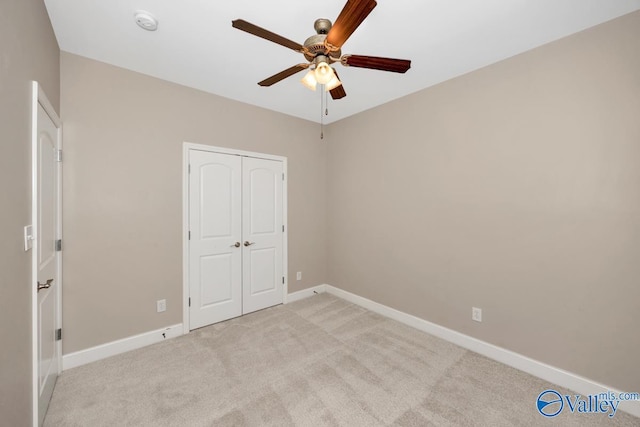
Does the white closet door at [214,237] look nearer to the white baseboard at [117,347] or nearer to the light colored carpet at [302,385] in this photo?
the white baseboard at [117,347]

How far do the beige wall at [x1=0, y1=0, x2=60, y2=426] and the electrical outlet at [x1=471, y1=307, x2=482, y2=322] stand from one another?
10.4 feet

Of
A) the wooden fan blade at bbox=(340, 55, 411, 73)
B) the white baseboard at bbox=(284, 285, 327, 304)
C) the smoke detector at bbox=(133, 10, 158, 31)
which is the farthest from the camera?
the white baseboard at bbox=(284, 285, 327, 304)

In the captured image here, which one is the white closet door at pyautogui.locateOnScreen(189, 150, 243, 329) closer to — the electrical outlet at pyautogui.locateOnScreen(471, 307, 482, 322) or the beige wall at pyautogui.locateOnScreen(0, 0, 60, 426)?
the beige wall at pyautogui.locateOnScreen(0, 0, 60, 426)

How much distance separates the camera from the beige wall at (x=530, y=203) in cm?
176

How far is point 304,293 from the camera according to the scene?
3.84 meters

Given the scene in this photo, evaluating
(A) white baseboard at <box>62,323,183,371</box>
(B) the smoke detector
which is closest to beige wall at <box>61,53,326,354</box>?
(A) white baseboard at <box>62,323,183,371</box>

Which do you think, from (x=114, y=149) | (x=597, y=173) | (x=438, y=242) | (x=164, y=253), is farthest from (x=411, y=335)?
(x=114, y=149)

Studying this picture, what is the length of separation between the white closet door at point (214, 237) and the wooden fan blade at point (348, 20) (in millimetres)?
2047

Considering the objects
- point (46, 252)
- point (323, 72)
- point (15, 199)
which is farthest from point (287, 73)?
point (46, 252)

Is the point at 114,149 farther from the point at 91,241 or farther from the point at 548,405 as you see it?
the point at 548,405

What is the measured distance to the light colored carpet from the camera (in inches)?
66.4

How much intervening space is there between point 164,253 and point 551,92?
3869mm

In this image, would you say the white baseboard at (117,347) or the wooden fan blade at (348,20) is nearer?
the wooden fan blade at (348,20)

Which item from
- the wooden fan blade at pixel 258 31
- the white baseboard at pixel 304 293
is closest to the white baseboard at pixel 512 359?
the white baseboard at pixel 304 293
